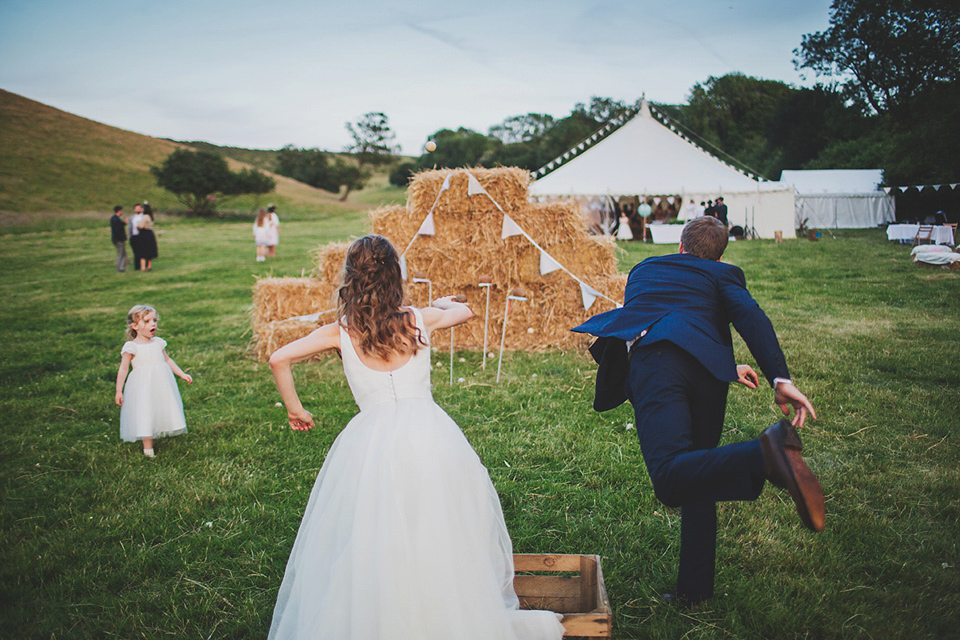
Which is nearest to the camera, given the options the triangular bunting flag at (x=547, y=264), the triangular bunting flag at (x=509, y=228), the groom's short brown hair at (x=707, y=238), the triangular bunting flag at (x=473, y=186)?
the groom's short brown hair at (x=707, y=238)

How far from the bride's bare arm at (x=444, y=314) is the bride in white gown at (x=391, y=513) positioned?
12mm

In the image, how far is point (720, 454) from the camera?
2283 millimetres

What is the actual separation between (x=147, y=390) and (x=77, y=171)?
5902 cm

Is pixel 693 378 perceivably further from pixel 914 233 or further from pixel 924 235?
pixel 914 233

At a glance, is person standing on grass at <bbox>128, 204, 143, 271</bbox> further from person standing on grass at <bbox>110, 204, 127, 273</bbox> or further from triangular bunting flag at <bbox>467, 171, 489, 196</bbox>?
triangular bunting flag at <bbox>467, 171, 489, 196</bbox>

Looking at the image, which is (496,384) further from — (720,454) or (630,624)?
(720,454)

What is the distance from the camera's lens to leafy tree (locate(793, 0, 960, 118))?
45750 mm

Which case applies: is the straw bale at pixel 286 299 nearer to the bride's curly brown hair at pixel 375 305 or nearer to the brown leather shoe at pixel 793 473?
the bride's curly brown hair at pixel 375 305

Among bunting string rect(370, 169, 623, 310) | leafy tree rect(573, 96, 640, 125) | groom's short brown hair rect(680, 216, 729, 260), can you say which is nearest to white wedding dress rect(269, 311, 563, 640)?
groom's short brown hair rect(680, 216, 729, 260)

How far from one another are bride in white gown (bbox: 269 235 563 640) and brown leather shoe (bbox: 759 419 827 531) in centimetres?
107

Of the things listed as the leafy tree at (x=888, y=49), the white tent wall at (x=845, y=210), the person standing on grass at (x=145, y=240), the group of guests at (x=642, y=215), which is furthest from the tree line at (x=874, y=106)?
the person standing on grass at (x=145, y=240)

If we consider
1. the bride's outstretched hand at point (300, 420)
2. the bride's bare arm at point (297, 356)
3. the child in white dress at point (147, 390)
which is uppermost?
the bride's bare arm at point (297, 356)

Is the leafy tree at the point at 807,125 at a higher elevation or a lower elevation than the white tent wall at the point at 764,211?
higher

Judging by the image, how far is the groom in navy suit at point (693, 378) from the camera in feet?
7.54
